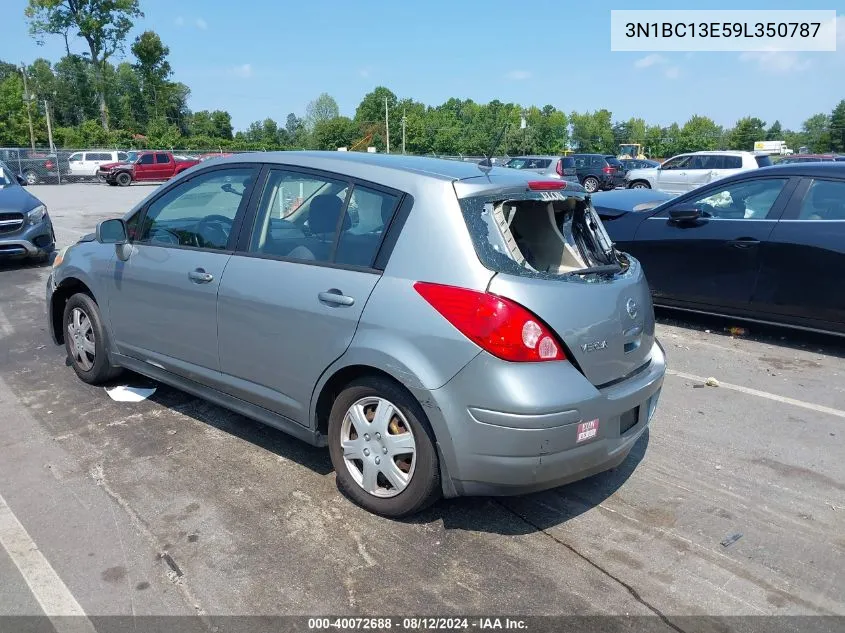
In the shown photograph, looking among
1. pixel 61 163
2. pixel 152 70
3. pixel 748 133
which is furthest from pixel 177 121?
pixel 748 133

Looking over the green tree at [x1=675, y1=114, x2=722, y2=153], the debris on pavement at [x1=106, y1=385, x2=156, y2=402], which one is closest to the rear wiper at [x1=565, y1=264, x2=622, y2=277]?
the debris on pavement at [x1=106, y1=385, x2=156, y2=402]

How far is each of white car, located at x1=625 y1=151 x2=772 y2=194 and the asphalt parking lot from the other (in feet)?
66.8

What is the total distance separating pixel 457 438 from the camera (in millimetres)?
2971

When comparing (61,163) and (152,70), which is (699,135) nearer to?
(152,70)

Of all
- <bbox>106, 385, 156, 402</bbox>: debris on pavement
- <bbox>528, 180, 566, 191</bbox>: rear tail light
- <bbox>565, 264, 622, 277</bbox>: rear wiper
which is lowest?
<bbox>106, 385, 156, 402</bbox>: debris on pavement

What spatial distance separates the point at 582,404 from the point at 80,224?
15841 mm

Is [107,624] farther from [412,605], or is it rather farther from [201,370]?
[201,370]

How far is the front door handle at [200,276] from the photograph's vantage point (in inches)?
154

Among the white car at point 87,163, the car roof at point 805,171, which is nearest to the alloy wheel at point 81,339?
the car roof at point 805,171

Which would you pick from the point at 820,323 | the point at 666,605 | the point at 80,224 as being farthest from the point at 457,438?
the point at 80,224

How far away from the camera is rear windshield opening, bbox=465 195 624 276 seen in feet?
10.2

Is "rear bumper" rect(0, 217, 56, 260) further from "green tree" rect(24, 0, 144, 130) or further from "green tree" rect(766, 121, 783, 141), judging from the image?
→ "green tree" rect(766, 121, 783, 141)

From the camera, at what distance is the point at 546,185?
3525mm

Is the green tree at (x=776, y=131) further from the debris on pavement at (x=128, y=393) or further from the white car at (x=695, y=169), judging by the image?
the debris on pavement at (x=128, y=393)
